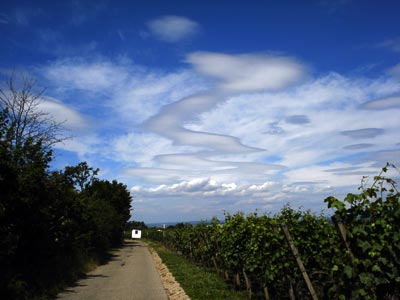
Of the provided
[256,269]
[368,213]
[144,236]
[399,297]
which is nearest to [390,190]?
[368,213]

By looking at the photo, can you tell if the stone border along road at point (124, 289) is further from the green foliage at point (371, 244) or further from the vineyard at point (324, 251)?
the green foliage at point (371, 244)

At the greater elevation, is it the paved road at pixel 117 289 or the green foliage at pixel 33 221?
the green foliage at pixel 33 221

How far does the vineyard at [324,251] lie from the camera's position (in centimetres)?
446

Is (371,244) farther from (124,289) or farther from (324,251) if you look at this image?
(124,289)

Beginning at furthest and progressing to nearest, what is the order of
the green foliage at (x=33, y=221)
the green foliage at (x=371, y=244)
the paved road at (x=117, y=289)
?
the paved road at (x=117, y=289), the green foliage at (x=33, y=221), the green foliage at (x=371, y=244)

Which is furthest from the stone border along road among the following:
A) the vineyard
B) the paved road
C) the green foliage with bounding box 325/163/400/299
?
the green foliage with bounding box 325/163/400/299

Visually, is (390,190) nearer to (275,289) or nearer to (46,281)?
(275,289)

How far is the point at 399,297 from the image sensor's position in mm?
4402

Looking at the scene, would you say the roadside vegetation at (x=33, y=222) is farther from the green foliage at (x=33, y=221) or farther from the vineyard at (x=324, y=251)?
the vineyard at (x=324, y=251)

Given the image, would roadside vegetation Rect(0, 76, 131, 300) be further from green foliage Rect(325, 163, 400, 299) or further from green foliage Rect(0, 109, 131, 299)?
green foliage Rect(325, 163, 400, 299)

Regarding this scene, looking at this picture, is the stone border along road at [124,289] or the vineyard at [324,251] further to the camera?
the stone border along road at [124,289]

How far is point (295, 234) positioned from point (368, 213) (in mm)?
3838

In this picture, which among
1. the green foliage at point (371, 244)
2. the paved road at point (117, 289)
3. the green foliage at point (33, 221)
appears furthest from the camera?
the paved road at point (117, 289)

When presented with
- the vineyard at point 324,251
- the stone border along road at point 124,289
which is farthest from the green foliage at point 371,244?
the stone border along road at point 124,289
